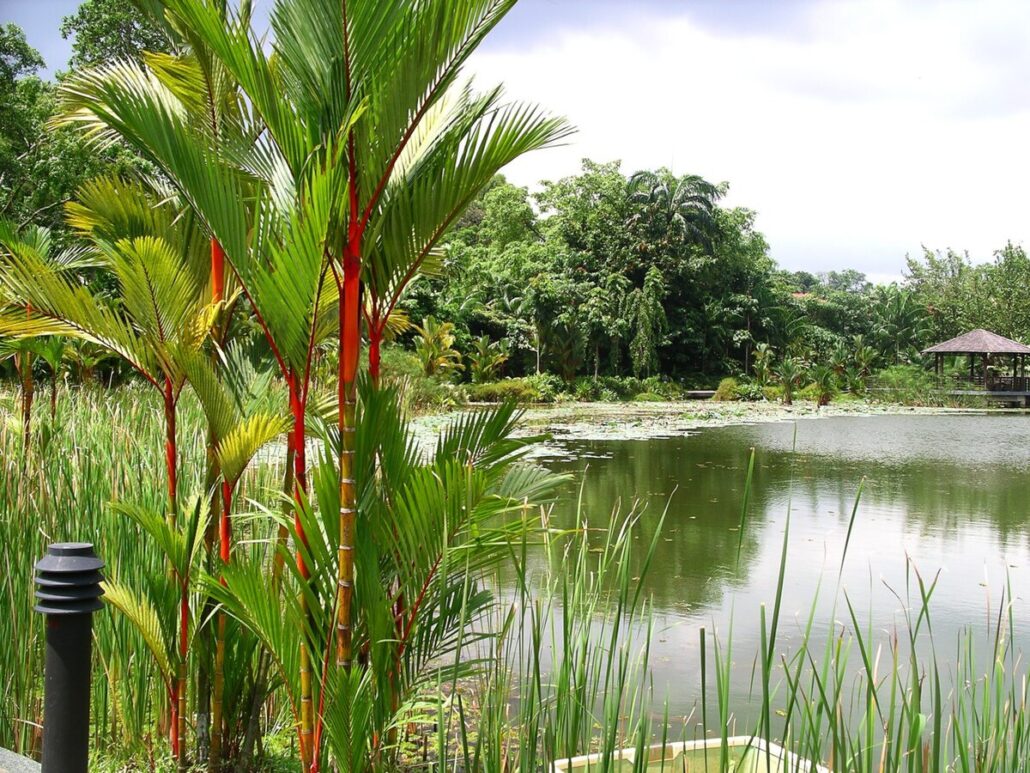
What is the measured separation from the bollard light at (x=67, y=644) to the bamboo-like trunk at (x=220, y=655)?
37 centimetres

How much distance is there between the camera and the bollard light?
148 centimetres

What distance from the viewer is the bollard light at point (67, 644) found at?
58.4 inches

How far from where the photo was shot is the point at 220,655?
76.0 inches

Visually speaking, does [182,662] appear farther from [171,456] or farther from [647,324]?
[647,324]

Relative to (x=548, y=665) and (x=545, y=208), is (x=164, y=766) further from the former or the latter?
(x=545, y=208)

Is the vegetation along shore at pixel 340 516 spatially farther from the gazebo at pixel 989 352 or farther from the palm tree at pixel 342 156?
the gazebo at pixel 989 352

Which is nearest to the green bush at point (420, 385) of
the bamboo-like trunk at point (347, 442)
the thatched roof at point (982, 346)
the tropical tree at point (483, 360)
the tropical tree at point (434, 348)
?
the tropical tree at point (434, 348)

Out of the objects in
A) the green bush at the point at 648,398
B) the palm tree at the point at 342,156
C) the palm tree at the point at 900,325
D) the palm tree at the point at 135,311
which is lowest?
the green bush at the point at 648,398

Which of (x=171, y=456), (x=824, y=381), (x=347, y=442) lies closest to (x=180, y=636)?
(x=171, y=456)

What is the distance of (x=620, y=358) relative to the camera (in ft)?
77.4

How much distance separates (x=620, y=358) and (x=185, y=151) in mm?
22199

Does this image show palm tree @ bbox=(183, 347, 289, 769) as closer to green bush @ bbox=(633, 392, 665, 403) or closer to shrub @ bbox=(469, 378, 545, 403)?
shrub @ bbox=(469, 378, 545, 403)

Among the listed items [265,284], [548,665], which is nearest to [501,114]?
[265,284]

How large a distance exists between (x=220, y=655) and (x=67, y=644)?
465mm
